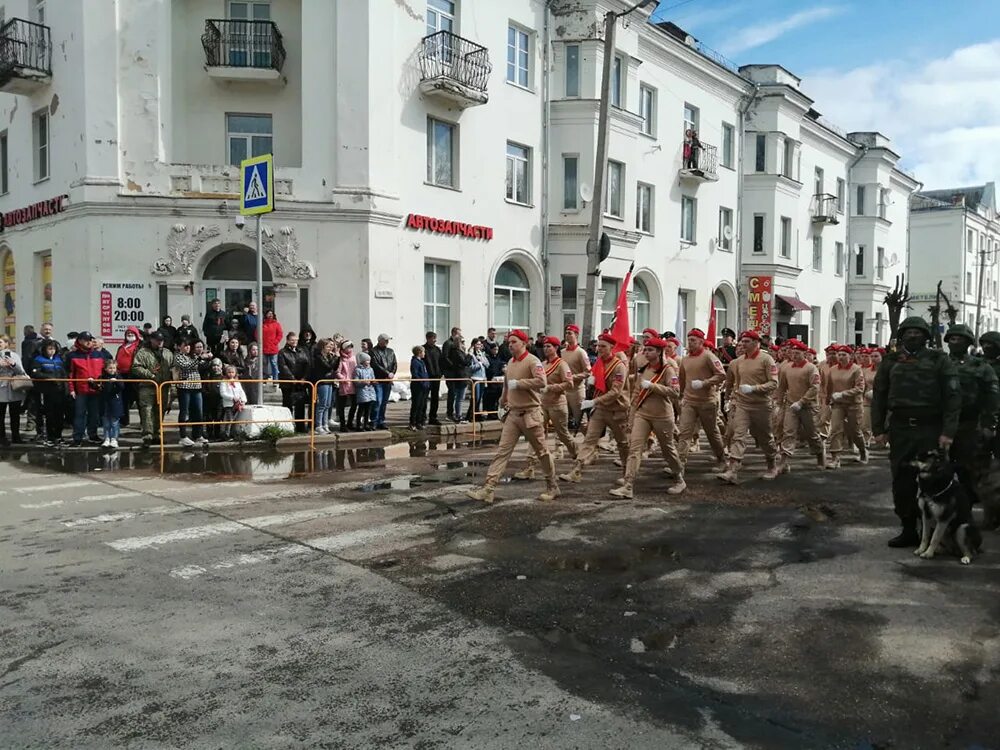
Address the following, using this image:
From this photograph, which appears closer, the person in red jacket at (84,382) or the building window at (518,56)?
the person in red jacket at (84,382)

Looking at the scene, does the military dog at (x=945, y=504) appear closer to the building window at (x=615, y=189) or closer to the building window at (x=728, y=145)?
the building window at (x=615, y=189)

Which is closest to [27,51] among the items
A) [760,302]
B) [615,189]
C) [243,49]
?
[243,49]

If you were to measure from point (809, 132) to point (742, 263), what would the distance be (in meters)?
8.60

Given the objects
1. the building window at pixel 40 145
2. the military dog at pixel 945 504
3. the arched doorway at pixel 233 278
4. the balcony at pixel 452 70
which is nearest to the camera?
the military dog at pixel 945 504

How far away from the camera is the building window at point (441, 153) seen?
21.0 metres

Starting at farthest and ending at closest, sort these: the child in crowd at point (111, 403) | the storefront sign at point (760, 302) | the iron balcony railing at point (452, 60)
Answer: the storefront sign at point (760, 302), the iron balcony railing at point (452, 60), the child in crowd at point (111, 403)

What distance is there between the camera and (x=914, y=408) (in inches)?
271

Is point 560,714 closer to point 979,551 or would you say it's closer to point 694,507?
point 979,551

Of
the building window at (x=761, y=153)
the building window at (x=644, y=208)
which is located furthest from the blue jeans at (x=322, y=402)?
the building window at (x=761, y=153)

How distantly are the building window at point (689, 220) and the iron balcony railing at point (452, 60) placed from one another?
11.6 meters

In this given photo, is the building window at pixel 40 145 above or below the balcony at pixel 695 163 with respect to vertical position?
below

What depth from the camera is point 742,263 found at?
113ft

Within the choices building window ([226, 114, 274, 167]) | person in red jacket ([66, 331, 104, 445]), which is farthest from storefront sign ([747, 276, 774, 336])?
person in red jacket ([66, 331, 104, 445])

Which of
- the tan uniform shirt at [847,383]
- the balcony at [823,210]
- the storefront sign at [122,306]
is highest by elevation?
the balcony at [823,210]
